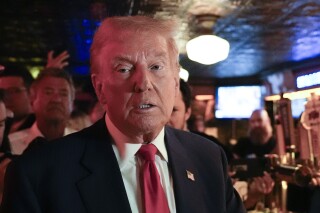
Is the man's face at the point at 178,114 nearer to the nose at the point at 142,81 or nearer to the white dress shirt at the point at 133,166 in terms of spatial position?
the white dress shirt at the point at 133,166

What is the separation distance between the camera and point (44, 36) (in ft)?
16.7

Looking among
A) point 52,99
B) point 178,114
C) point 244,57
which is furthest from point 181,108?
point 244,57

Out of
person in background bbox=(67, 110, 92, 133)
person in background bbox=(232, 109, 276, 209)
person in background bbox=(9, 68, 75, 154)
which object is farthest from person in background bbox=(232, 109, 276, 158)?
person in background bbox=(9, 68, 75, 154)

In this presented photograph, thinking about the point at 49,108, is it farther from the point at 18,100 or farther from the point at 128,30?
the point at 128,30

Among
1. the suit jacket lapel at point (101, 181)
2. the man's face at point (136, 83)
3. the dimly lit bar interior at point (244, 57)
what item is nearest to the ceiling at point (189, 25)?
the dimly lit bar interior at point (244, 57)

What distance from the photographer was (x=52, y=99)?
2.73 m

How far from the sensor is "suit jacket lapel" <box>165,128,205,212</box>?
1186 millimetres

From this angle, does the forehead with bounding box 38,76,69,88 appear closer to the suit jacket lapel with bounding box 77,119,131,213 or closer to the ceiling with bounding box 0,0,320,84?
the ceiling with bounding box 0,0,320,84

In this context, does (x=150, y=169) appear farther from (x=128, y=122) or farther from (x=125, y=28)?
(x=125, y=28)

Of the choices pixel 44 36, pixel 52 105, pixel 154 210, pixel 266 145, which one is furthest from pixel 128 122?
pixel 44 36

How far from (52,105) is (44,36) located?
2644mm

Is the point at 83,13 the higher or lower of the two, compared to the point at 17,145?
higher

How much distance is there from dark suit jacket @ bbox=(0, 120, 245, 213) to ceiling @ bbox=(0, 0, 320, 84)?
5.04 feet

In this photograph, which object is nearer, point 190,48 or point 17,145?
point 17,145
